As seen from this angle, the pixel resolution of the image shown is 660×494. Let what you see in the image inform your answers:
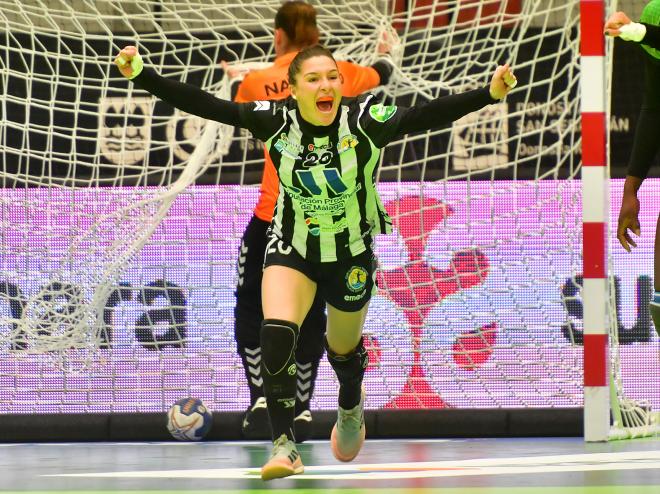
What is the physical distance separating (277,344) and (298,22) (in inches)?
69.4

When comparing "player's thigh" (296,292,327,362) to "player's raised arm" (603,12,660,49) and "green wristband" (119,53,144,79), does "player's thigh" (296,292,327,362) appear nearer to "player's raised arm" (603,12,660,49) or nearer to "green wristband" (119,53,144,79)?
"green wristband" (119,53,144,79)

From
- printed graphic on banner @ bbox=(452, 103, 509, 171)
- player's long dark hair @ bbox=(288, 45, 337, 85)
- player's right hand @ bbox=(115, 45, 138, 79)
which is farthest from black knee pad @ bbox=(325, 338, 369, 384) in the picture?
printed graphic on banner @ bbox=(452, 103, 509, 171)

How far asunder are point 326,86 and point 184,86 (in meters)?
0.45

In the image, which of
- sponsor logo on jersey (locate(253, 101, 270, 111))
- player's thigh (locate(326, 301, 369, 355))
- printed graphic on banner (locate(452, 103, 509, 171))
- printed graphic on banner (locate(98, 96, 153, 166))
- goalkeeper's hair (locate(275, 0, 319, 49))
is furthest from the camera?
printed graphic on banner (locate(452, 103, 509, 171))

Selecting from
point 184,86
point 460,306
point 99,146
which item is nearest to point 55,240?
point 99,146

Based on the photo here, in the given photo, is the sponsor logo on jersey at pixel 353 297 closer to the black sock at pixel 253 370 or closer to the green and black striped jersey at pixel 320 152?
the green and black striped jersey at pixel 320 152

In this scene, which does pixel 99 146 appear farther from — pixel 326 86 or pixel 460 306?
pixel 326 86

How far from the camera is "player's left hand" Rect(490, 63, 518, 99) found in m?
4.00

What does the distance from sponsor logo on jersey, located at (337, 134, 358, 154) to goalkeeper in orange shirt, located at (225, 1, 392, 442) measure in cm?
109

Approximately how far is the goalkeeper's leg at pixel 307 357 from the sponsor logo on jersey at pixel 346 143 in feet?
4.82

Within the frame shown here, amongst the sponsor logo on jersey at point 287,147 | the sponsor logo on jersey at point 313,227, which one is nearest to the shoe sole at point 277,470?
the sponsor logo on jersey at point 313,227

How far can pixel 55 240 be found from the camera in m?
6.35

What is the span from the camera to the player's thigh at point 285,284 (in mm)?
4180

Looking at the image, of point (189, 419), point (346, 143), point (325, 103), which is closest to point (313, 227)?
point (346, 143)
